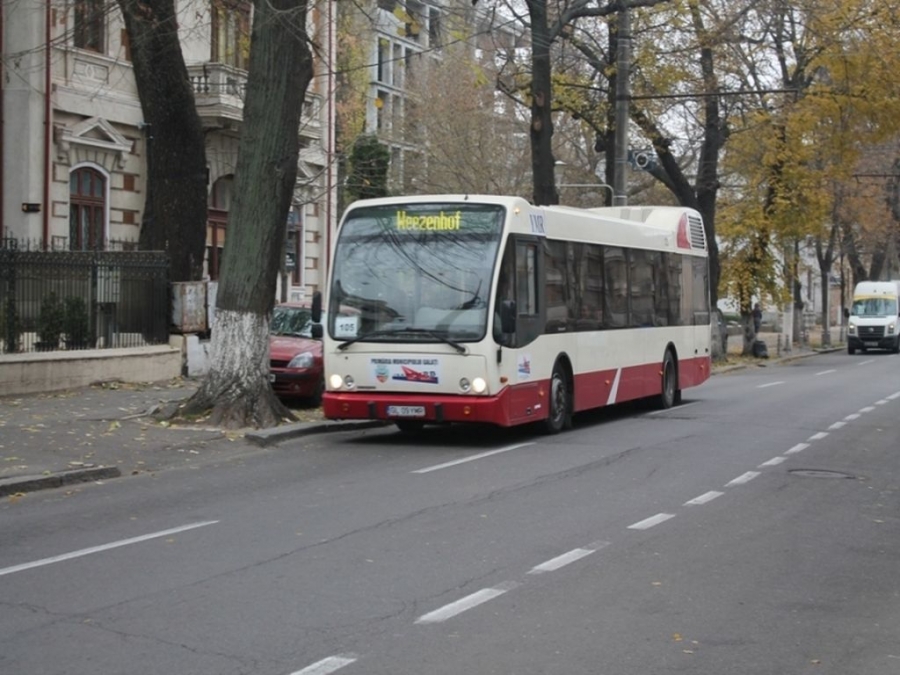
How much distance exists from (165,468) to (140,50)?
1186 cm

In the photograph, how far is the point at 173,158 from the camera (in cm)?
2436

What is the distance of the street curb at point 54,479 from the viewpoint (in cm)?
1209

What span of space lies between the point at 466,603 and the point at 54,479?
6.30m

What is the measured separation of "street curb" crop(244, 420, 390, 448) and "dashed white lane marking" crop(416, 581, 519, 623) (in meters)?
8.17

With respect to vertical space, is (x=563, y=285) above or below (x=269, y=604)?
above

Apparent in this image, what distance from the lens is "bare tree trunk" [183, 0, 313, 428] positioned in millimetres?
16859

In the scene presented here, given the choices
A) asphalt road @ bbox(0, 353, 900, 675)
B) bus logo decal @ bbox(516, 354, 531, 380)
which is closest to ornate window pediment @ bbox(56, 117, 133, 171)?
asphalt road @ bbox(0, 353, 900, 675)

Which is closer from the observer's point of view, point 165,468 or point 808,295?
point 165,468

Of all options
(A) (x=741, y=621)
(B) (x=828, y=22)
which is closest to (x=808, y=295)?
(B) (x=828, y=22)

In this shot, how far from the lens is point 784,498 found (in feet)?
39.2

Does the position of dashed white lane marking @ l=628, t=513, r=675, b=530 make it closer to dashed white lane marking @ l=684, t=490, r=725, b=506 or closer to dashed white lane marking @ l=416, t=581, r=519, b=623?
dashed white lane marking @ l=684, t=490, r=725, b=506

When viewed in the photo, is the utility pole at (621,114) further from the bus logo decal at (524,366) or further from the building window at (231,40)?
the bus logo decal at (524,366)

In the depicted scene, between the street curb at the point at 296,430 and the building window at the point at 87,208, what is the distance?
11.3 metres

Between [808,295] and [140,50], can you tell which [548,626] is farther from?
[808,295]
